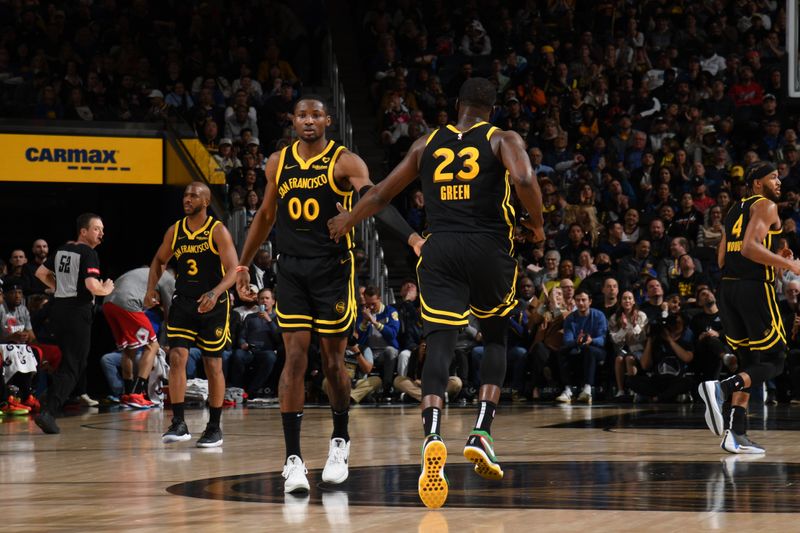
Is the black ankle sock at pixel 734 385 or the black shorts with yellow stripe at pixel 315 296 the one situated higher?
the black shorts with yellow stripe at pixel 315 296

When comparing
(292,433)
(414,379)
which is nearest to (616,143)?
(414,379)

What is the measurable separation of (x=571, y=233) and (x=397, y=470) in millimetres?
9487

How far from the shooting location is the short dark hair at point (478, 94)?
5.84m

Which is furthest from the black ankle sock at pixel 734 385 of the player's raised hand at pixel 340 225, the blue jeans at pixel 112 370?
the blue jeans at pixel 112 370

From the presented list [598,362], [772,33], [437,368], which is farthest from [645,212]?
[437,368]

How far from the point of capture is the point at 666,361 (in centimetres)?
1395

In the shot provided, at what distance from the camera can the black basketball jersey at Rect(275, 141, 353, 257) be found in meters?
6.30

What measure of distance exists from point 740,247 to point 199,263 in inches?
153

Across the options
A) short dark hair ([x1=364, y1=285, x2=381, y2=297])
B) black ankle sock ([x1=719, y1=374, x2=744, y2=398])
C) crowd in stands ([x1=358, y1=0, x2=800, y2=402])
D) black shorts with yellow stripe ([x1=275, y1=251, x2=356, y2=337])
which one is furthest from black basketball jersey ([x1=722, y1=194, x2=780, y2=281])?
short dark hair ([x1=364, y1=285, x2=381, y2=297])

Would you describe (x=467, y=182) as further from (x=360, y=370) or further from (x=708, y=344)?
(x=360, y=370)

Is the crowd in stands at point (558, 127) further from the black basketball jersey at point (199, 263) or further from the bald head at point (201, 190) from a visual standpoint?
the bald head at point (201, 190)

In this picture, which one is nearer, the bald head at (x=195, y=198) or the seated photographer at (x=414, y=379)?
the bald head at (x=195, y=198)

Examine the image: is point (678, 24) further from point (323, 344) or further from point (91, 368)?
point (323, 344)

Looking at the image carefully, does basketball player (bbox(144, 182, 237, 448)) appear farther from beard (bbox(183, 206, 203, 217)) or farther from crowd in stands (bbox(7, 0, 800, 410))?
crowd in stands (bbox(7, 0, 800, 410))
